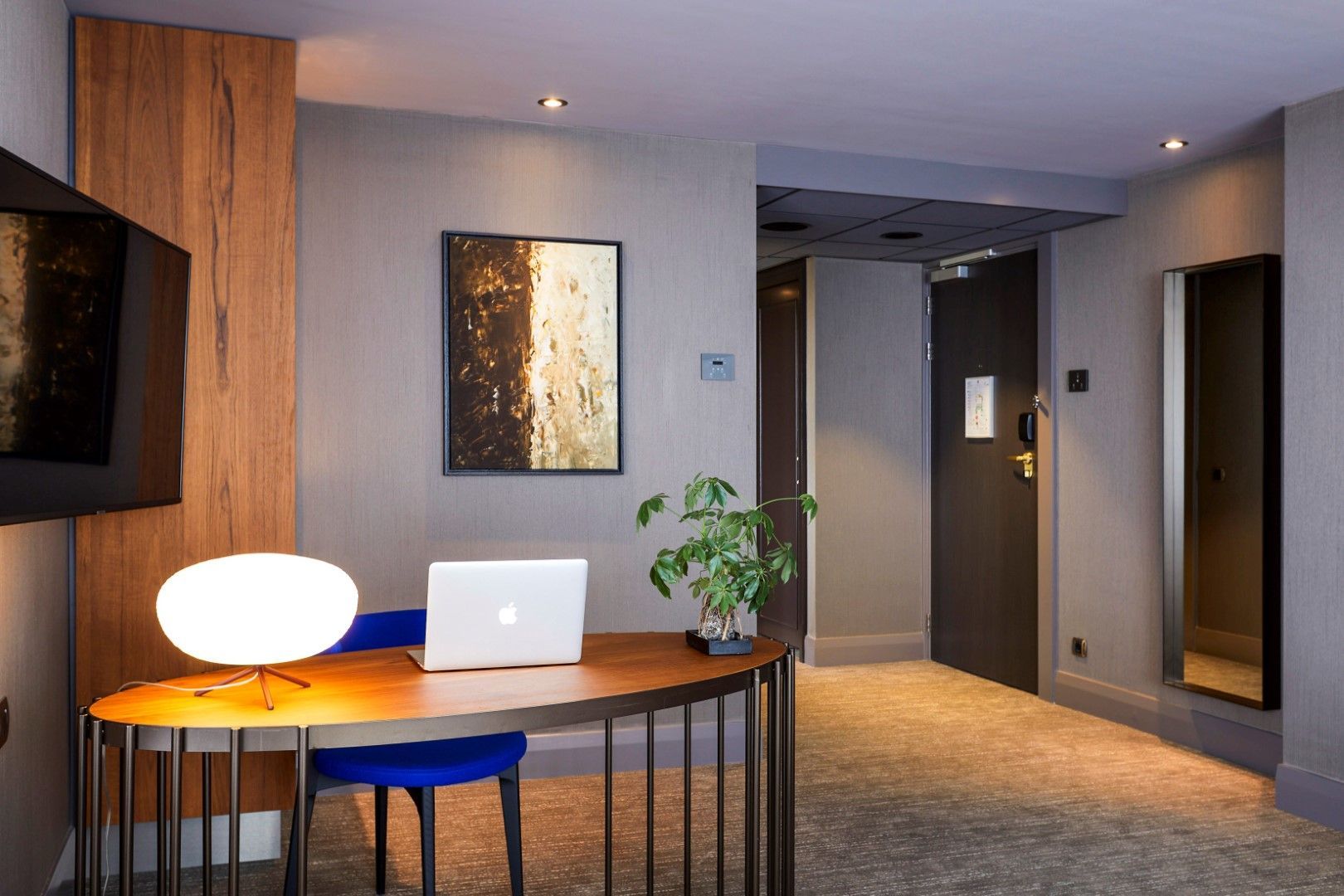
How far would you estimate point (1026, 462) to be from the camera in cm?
585

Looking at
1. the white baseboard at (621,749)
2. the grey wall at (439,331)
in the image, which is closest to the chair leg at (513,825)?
the white baseboard at (621,749)

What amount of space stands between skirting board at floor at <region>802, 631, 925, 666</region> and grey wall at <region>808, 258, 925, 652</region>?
3 centimetres

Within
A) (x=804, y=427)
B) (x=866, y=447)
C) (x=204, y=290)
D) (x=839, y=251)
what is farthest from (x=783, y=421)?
(x=204, y=290)

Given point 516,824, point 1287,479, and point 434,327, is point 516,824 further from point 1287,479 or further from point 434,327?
point 1287,479

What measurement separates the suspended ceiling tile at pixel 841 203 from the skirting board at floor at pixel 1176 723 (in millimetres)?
2534

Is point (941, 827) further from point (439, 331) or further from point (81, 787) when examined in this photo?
point (81, 787)

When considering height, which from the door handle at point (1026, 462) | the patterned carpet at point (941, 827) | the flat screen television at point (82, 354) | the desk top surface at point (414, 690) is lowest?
the patterned carpet at point (941, 827)

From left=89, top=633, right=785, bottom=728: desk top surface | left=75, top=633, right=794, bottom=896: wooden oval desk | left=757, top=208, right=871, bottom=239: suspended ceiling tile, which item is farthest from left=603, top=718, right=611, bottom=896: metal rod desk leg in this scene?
left=757, top=208, right=871, bottom=239: suspended ceiling tile

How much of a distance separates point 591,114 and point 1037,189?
2.22 m

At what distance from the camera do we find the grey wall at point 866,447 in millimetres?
6527

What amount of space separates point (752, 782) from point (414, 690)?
870 millimetres

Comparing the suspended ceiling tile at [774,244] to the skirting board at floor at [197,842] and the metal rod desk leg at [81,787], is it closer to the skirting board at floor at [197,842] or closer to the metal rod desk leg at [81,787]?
the skirting board at floor at [197,842]

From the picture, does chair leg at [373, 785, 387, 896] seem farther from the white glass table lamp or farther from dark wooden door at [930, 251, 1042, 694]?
dark wooden door at [930, 251, 1042, 694]

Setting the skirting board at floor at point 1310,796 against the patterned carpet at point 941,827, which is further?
the skirting board at floor at point 1310,796
